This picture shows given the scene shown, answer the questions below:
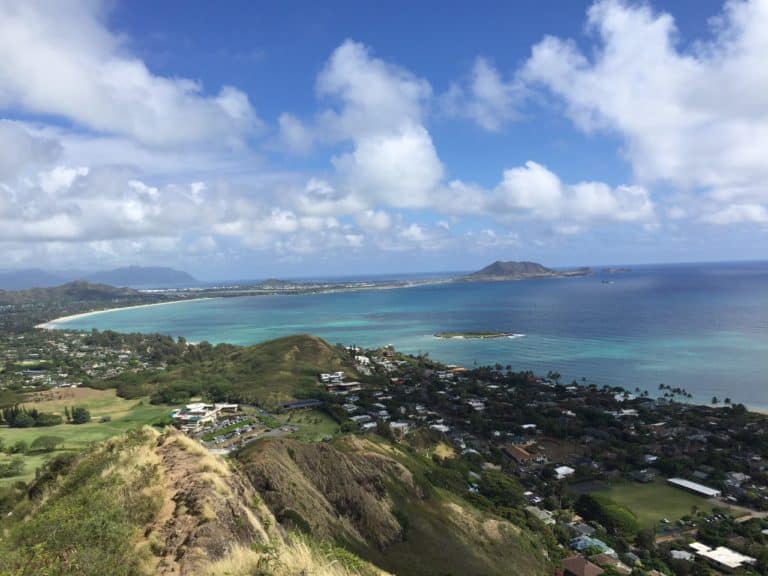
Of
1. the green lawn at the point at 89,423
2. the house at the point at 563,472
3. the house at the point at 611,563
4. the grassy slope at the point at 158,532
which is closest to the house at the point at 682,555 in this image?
the house at the point at 611,563

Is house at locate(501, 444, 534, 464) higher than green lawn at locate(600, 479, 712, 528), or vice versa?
house at locate(501, 444, 534, 464)

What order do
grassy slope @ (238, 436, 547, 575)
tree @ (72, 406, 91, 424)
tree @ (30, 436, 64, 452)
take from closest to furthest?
grassy slope @ (238, 436, 547, 575), tree @ (30, 436, 64, 452), tree @ (72, 406, 91, 424)

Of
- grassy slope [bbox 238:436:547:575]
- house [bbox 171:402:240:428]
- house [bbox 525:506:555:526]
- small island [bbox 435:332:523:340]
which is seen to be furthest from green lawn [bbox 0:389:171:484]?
small island [bbox 435:332:523:340]

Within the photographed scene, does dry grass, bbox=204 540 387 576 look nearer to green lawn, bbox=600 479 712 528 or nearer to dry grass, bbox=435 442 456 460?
green lawn, bbox=600 479 712 528

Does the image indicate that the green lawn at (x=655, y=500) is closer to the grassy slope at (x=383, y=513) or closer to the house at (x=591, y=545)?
the house at (x=591, y=545)

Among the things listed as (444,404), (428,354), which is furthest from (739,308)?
(444,404)

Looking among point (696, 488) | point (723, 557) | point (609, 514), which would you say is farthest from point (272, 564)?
point (696, 488)
